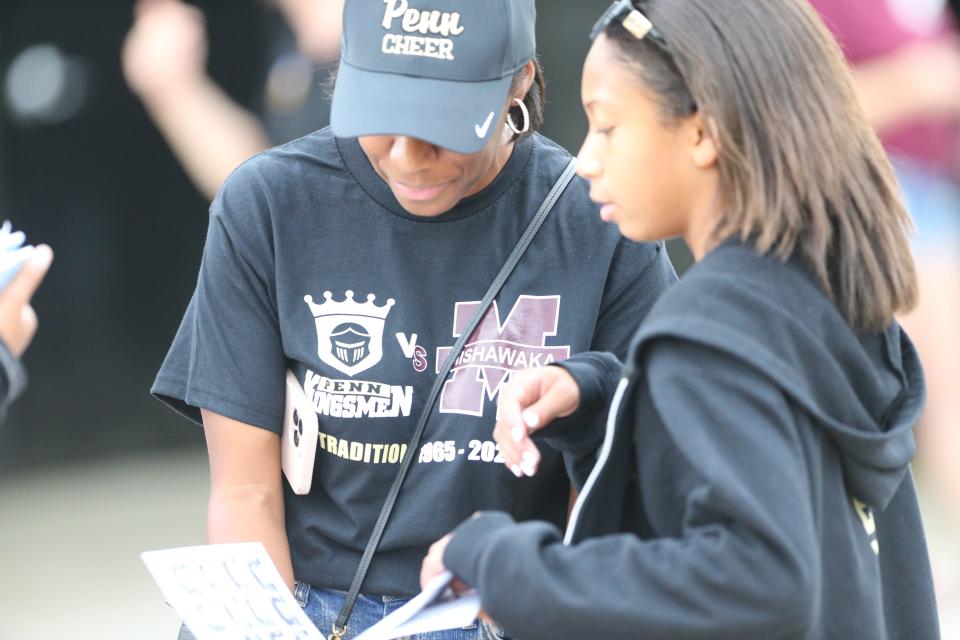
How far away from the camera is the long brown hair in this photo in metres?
1.63

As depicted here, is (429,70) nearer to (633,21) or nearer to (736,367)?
(633,21)

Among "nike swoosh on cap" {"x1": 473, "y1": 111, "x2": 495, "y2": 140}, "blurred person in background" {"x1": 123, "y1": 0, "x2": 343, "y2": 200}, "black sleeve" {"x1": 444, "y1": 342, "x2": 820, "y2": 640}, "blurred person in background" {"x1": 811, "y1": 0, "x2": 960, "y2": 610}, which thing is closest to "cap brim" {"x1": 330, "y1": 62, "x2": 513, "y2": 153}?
"nike swoosh on cap" {"x1": 473, "y1": 111, "x2": 495, "y2": 140}

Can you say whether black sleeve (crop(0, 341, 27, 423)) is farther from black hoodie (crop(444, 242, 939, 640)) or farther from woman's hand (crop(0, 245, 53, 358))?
black hoodie (crop(444, 242, 939, 640))

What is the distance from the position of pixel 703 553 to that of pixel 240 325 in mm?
939

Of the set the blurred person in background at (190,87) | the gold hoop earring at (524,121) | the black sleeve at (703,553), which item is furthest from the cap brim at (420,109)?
the blurred person in background at (190,87)

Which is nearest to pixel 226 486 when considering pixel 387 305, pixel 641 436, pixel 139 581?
pixel 387 305

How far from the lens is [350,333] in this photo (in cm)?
214

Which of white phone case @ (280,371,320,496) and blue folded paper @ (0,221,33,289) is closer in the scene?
blue folded paper @ (0,221,33,289)

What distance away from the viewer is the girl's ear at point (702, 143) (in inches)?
65.1

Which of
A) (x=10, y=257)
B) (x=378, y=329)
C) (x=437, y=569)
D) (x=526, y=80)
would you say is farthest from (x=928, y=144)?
(x=10, y=257)

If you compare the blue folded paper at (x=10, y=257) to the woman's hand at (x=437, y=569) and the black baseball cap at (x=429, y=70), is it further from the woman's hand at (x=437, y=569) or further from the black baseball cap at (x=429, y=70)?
the woman's hand at (x=437, y=569)

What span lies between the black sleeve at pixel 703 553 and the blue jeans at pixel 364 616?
1.95 feet

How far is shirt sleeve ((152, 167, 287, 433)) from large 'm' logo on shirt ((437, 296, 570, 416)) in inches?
10.6

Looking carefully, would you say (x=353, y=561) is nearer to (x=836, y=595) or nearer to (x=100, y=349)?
(x=836, y=595)
